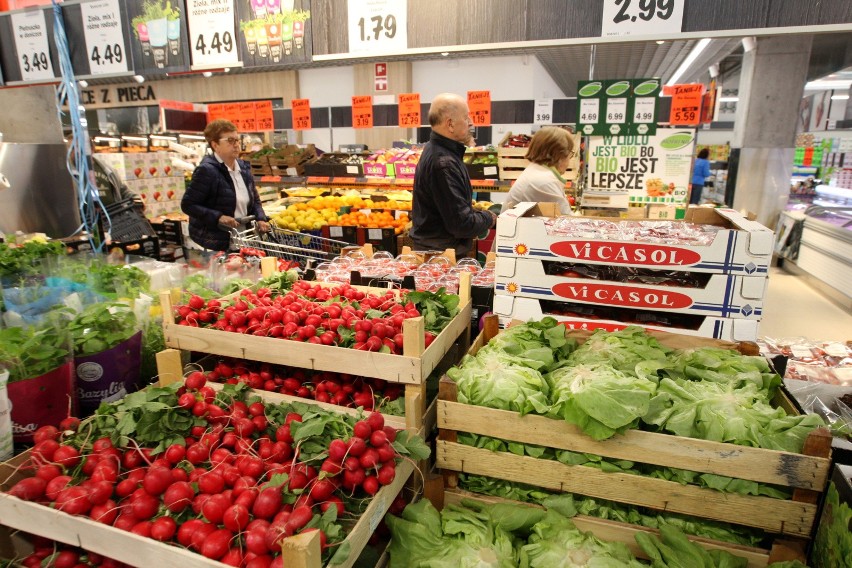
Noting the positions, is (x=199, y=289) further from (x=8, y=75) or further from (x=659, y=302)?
(x=8, y=75)

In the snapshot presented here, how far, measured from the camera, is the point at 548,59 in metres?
14.0

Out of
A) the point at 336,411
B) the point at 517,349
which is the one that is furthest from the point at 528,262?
the point at 336,411

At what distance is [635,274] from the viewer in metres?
2.44

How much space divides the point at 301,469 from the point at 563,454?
83cm

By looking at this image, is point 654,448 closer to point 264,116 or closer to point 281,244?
point 281,244

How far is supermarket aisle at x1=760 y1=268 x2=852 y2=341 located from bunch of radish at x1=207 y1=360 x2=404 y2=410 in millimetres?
4907

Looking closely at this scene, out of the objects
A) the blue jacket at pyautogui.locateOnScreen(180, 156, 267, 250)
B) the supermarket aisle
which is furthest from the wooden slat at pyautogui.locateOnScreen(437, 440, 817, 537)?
the supermarket aisle

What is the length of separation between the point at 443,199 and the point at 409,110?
444 centimetres

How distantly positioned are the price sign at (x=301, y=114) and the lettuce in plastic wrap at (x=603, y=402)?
743 centimetres

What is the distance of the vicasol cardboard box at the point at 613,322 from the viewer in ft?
7.45

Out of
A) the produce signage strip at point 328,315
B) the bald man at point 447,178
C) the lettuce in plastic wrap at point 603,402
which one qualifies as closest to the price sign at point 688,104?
the bald man at point 447,178

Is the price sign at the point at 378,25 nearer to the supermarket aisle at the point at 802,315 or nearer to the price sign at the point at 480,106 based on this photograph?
the price sign at the point at 480,106

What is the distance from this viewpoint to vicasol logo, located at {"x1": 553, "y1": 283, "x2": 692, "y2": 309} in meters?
2.30

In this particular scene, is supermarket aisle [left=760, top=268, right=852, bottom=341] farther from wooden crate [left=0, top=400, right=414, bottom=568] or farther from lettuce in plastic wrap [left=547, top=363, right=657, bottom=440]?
wooden crate [left=0, top=400, right=414, bottom=568]
